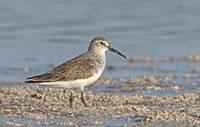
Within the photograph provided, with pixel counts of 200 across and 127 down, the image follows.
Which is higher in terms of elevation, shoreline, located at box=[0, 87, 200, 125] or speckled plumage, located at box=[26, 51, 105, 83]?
speckled plumage, located at box=[26, 51, 105, 83]

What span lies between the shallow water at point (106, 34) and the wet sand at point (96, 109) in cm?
105

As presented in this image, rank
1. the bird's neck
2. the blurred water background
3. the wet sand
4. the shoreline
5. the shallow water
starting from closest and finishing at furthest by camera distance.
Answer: the wet sand → the shoreline → the bird's neck → the shallow water → the blurred water background

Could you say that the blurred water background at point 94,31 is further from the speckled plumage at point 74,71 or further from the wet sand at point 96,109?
the speckled plumage at point 74,71

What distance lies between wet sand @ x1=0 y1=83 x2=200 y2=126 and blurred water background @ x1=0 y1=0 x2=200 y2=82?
2.80 meters

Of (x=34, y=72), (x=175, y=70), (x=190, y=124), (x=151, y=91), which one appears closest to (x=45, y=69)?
(x=34, y=72)

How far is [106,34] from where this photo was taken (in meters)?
21.0

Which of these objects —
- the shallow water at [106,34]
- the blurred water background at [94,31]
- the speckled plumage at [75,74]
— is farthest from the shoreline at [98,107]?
the blurred water background at [94,31]

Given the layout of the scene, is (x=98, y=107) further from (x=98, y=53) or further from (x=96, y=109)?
(x=98, y=53)

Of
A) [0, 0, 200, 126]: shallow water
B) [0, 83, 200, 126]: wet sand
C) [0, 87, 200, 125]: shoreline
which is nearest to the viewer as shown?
[0, 83, 200, 126]: wet sand

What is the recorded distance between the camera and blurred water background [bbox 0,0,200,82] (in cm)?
1759

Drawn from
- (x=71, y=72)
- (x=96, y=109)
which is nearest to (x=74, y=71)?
(x=71, y=72)

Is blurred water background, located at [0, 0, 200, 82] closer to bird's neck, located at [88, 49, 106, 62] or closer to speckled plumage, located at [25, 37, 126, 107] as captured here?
bird's neck, located at [88, 49, 106, 62]

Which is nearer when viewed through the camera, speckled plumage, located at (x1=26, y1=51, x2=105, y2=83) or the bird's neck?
speckled plumage, located at (x1=26, y1=51, x2=105, y2=83)

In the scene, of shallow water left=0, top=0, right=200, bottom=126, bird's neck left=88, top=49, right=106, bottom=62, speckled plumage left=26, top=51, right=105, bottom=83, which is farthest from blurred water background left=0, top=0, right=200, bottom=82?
speckled plumage left=26, top=51, right=105, bottom=83
